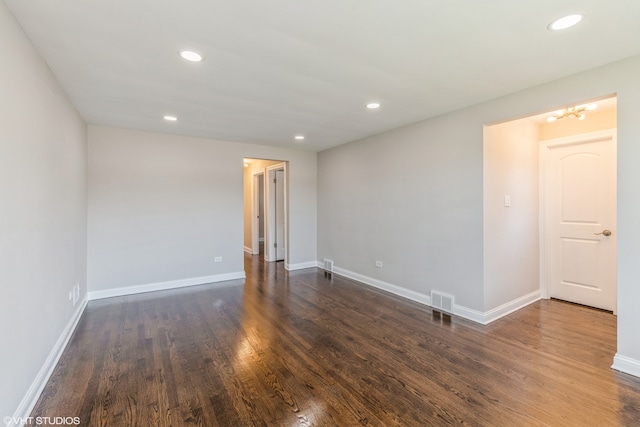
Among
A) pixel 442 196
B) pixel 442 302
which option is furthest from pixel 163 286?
pixel 442 196

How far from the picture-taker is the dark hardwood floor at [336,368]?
5.94 ft

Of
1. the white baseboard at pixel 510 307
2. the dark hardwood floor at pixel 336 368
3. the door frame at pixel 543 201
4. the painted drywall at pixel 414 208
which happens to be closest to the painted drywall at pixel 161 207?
the dark hardwood floor at pixel 336 368

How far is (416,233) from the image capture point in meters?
3.91

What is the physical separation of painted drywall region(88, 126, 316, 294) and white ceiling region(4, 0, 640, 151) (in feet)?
3.49

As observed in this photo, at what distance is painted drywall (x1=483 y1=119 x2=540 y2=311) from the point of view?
10.5 feet

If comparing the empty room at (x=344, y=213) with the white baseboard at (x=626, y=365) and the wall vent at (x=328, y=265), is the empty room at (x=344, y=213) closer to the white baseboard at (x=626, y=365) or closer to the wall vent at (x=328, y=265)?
the white baseboard at (x=626, y=365)

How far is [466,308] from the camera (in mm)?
3322

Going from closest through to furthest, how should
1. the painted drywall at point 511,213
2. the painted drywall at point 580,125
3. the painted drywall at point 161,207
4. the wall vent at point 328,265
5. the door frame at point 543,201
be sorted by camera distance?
the painted drywall at point 511,213 < the painted drywall at point 580,125 < the door frame at point 543,201 < the painted drywall at point 161,207 < the wall vent at point 328,265

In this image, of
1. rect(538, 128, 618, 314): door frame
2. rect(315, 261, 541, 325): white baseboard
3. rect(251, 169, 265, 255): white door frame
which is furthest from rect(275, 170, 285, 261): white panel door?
rect(538, 128, 618, 314): door frame

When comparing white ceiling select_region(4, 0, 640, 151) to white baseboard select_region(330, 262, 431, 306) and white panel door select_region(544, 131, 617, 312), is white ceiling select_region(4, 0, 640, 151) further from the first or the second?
white baseboard select_region(330, 262, 431, 306)

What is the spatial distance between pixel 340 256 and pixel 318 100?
3.10 m

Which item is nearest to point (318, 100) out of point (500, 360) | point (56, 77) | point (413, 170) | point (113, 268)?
point (413, 170)

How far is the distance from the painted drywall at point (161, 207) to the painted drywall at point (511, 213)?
12.1 feet

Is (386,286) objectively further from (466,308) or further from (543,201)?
(543,201)
